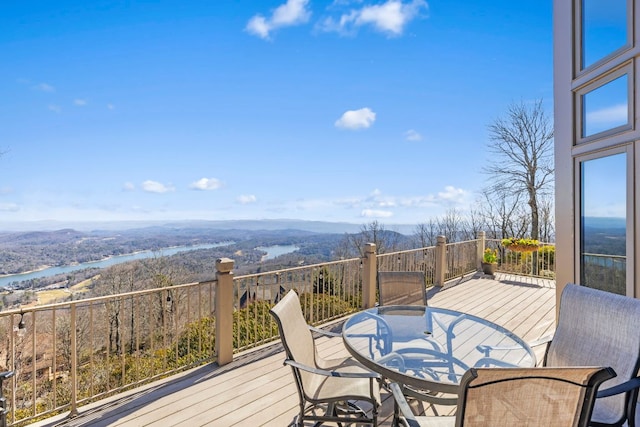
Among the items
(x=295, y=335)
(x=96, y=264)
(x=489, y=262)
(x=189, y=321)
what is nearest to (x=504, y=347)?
(x=295, y=335)

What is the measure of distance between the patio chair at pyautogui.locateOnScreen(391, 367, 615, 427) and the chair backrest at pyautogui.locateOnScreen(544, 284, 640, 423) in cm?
91

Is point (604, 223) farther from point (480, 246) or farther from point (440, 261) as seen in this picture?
point (480, 246)

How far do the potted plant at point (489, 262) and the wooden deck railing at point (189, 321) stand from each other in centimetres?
34

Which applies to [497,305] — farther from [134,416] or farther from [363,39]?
[363,39]

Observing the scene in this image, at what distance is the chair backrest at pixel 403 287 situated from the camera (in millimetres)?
3240

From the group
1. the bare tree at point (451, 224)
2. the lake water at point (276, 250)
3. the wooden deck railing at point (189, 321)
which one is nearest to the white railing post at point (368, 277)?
the wooden deck railing at point (189, 321)

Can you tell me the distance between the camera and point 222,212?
31.5 metres

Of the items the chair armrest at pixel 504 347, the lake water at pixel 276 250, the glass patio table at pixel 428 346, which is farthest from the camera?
the lake water at pixel 276 250

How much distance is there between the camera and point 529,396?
107 centimetres

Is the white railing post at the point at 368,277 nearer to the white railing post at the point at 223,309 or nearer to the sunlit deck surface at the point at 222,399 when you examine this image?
the sunlit deck surface at the point at 222,399

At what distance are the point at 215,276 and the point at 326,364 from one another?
5.21 ft

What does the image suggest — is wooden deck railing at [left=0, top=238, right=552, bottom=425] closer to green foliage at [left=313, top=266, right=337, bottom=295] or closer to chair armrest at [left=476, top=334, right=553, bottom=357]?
green foliage at [left=313, top=266, right=337, bottom=295]

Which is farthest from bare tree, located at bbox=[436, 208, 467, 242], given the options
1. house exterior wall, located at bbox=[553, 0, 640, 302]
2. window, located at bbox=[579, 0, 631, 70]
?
window, located at bbox=[579, 0, 631, 70]

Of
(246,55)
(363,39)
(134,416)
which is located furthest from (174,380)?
(363,39)
